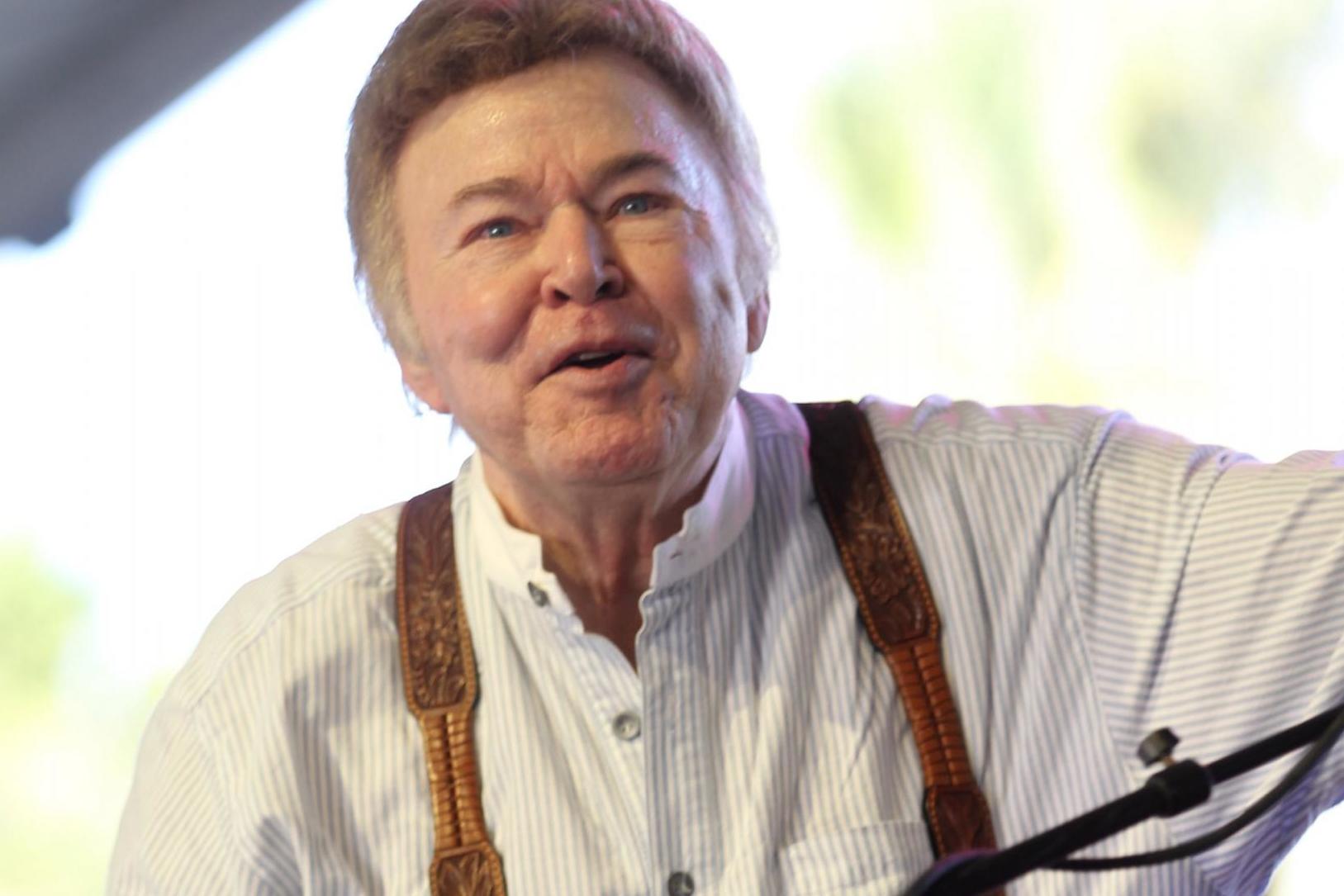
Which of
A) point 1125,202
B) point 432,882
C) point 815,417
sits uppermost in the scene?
point 1125,202

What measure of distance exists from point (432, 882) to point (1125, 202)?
57.7 inches

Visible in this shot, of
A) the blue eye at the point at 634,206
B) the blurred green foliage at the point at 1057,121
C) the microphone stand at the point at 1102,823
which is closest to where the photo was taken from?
the microphone stand at the point at 1102,823

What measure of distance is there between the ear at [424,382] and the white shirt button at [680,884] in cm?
47

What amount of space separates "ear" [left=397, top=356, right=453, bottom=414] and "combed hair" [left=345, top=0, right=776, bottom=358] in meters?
0.01

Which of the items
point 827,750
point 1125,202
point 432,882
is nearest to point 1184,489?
point 827,750

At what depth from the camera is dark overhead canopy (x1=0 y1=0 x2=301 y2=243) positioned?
222cm

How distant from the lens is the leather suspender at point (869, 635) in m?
1.30

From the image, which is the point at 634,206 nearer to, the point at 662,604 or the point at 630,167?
the point at 630,167

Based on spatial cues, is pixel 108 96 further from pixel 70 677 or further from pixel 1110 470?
pixel 1110 470

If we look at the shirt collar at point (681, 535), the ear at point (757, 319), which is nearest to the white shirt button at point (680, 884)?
the shirt collar at point (681, 535)

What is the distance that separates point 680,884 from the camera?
128 centimetres

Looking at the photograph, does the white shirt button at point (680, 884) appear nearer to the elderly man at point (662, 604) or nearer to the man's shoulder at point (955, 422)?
the elderly man at point (662, 604)

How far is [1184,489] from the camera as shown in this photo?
4.32 feet

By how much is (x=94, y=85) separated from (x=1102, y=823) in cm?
193
